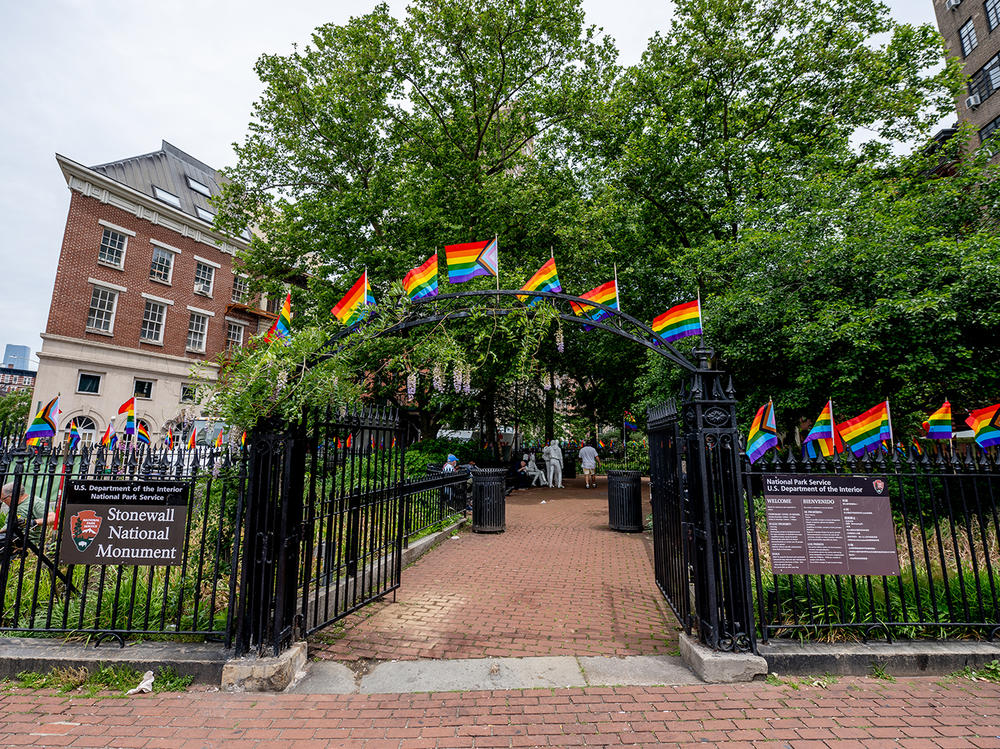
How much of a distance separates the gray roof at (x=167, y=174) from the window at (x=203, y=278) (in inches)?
125

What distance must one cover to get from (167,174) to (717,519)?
120ft

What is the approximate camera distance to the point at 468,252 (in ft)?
18.1

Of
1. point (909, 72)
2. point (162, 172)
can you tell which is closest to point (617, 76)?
point (909, 72)

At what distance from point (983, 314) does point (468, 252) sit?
949 centimetres

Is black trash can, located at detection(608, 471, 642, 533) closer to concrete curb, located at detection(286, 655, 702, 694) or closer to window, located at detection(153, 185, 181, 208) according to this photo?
concrete curb, located at detection(286, 655, 702, 694)

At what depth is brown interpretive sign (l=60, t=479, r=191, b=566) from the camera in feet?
14.3

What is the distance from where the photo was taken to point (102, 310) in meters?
24.3

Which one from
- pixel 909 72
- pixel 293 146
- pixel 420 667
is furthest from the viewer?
pixel 293 146

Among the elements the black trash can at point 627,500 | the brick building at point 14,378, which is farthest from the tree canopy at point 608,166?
the brick building at point 14,378

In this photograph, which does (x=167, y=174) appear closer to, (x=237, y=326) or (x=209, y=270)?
(x=209, y=270)

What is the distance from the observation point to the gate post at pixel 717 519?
431cm

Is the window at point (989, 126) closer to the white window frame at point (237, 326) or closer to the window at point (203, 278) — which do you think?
the white window frame at point (237, 326)

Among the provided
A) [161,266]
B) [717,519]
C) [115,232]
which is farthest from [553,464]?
[115,232]

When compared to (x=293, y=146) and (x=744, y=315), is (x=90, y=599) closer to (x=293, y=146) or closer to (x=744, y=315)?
(x=744, y=315)
